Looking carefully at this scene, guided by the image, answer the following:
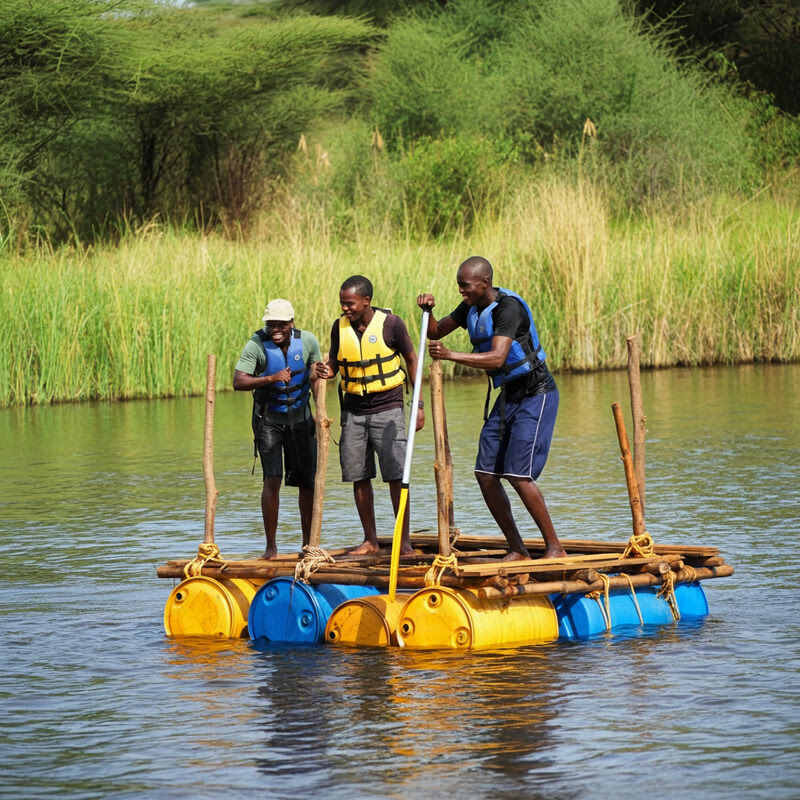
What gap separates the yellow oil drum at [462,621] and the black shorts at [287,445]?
1706 mm

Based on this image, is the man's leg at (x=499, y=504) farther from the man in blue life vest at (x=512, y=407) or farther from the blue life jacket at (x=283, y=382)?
the blue life jacket at (x=283, y=382)

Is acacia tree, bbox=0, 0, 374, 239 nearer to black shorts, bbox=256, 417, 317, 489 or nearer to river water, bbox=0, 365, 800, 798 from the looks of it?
river water, bbox=0, 365, 800, 798

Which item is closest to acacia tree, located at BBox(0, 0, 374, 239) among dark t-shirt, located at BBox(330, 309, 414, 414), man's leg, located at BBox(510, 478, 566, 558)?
dark t-shirt, located at BBox(330, 309, 414, 414)

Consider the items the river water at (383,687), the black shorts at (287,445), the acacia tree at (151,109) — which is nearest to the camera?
the river water at (383,687)

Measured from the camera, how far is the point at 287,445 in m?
9.52

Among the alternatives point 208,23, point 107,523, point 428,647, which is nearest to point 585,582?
point 428,647

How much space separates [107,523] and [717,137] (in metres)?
25.5

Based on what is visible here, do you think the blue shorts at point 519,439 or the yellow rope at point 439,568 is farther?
the blue shorts at point 519,439

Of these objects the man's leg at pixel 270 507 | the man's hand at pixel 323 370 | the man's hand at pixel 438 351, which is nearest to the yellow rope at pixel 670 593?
the man's hand at pixel 438 351

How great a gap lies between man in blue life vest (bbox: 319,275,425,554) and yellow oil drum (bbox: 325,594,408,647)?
0.81 meters

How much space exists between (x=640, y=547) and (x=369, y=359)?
1767 mm

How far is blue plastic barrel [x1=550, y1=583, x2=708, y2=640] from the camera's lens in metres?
8.24

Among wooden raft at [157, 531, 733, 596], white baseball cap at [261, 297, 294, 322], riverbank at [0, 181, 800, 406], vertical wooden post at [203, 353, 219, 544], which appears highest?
riverbank at [0, 181, 800, 406]

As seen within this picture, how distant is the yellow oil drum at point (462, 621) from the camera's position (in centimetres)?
789
